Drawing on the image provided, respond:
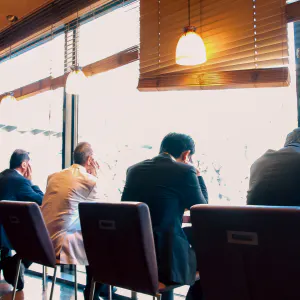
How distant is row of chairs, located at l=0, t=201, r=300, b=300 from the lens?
1.45 meters

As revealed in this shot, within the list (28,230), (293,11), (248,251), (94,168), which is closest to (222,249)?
(248,251)

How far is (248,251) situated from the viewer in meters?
1.53

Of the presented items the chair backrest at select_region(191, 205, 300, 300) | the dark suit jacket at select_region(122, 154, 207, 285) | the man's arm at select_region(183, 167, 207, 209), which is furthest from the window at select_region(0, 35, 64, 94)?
the chair backrest at select_region(191, 205, 300, 300)

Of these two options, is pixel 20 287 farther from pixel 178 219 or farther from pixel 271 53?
pixel 271 53

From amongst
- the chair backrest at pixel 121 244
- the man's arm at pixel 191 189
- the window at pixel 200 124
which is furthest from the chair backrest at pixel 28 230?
the window at pixel 200 124

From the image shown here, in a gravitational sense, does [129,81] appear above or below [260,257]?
above

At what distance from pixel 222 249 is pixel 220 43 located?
196cm

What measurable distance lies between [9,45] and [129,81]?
7.73 ft

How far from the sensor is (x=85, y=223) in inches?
88.4

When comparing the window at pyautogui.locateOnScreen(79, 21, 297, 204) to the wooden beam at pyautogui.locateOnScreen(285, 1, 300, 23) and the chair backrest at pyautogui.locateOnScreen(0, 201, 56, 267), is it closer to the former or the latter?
the wooden beam at pyautogui.locateOnScreen(285, 1, 300, 23)

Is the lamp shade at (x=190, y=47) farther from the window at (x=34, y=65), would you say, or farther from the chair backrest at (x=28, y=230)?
the window at (x=34, y=65)

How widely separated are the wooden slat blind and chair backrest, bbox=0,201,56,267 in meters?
1.43

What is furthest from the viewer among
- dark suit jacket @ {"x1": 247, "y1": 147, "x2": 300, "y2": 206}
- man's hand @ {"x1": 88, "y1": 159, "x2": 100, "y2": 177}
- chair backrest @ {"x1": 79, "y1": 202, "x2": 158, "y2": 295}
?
man's hand @ {"x1": 88, "y1": 159, "x2": 100, "y2": 177}

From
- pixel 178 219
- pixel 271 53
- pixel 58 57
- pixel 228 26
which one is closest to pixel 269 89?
pixel 271 53
